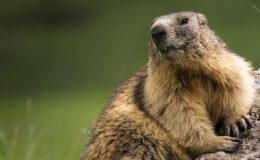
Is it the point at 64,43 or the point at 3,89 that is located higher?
the point at 64,43

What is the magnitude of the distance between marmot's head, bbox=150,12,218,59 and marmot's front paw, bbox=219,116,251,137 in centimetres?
88

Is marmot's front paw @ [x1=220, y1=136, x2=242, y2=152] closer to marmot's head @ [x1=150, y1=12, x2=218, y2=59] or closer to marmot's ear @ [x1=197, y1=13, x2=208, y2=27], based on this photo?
Answer: marmot's head @ [x1=150, y1=12, x2=218, y2=59]

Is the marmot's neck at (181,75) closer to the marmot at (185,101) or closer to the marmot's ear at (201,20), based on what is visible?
the marmot at (185,101)

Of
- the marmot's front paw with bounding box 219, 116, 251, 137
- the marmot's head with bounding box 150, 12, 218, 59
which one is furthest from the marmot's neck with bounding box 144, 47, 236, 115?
the marmot's front paw with bounding box 219, 116, 251, 137

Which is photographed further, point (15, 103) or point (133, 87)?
point (15, 103)

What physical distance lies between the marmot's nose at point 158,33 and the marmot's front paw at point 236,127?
50.1 inches

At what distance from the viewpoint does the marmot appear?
533 cm

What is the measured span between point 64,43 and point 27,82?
11.1 feet

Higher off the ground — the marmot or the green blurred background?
the marmot

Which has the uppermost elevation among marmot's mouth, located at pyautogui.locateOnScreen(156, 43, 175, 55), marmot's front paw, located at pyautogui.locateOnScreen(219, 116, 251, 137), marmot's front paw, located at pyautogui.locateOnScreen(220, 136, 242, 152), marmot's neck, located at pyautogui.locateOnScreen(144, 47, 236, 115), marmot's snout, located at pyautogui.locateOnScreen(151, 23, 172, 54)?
marmot's snout, located at pyautogui.locateOnScreen(151, 23, 172, 54)

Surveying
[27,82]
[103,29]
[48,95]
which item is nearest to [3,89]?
[27,82]

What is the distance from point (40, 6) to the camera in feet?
89.5

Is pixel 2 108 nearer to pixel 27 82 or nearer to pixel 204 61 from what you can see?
pixel 27 82

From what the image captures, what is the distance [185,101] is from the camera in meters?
5.45
